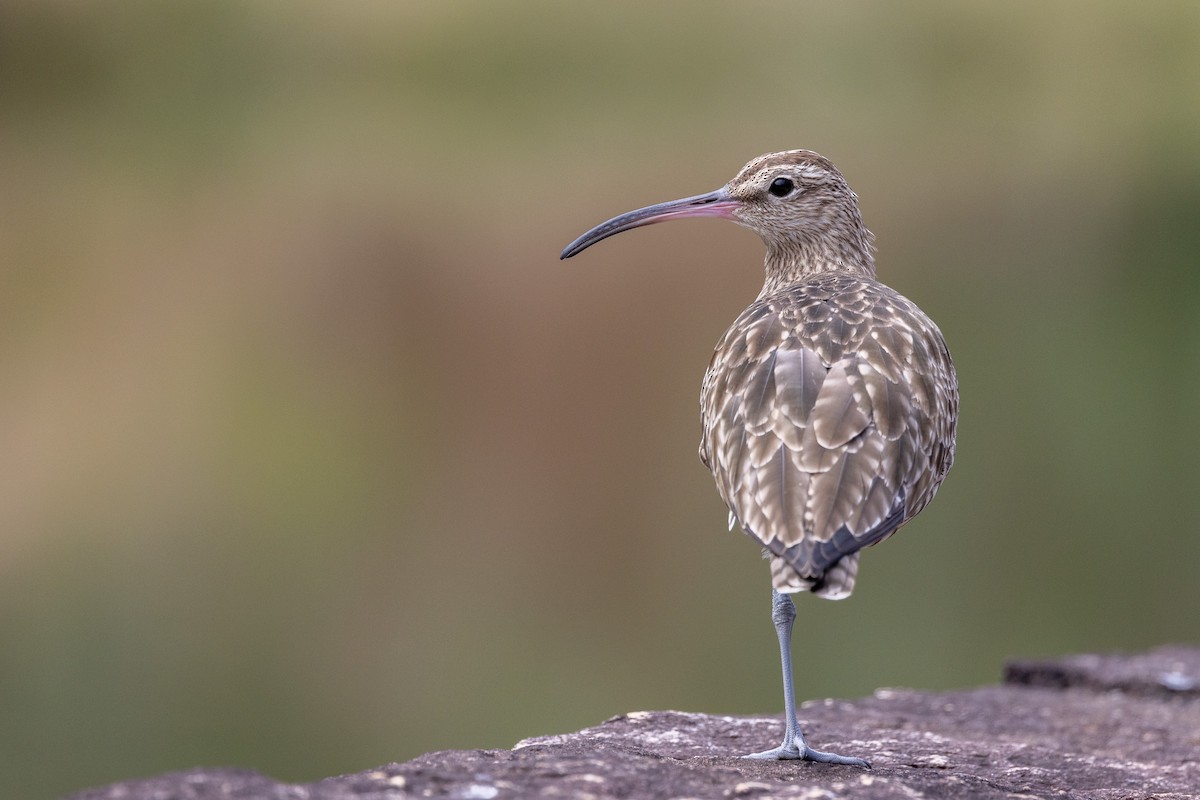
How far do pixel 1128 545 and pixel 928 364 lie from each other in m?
10.1

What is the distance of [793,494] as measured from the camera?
4105 millimetres

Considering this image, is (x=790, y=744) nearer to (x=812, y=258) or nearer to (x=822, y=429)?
(x=822, y=429)

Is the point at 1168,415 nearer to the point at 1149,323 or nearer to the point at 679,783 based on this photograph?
the point at 1149,323

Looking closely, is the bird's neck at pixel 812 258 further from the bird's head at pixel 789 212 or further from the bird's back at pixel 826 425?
the bird's back at pixel 826 425

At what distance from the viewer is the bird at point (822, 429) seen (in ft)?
13.2

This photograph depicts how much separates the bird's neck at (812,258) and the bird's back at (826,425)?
0.73 m

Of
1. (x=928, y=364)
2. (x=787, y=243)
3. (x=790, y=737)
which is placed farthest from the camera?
(x=787, y=243)

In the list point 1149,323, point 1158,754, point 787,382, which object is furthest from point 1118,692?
point 1149,323

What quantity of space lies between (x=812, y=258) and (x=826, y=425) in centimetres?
171

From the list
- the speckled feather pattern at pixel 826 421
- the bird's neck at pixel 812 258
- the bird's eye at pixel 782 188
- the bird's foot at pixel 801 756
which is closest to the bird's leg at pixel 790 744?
the bird's foot at pixel 801 756

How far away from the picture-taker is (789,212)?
5.74m

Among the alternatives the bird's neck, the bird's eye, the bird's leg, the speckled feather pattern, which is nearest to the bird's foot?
the bird's leg

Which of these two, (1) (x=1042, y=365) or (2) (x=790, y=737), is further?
(1) (x=1042, y=365)

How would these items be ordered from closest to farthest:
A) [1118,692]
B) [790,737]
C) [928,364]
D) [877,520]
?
1. [877,520]
2. [790,737]
3. [928,364]
4. [1118,692]
